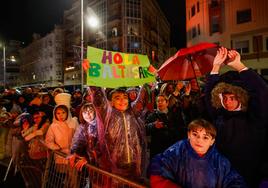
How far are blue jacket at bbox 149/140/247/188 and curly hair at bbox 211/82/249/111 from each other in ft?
2.59

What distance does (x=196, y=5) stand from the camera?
37594mm

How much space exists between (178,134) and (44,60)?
7994cm

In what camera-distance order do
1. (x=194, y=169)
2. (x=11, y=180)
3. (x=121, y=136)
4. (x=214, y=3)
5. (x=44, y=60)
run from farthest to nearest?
(x=44, y=60), (x=214, y=3), (x=11, y=180), (x=121, y=136), (x=194, y=169)

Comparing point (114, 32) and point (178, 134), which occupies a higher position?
point (114, 32)

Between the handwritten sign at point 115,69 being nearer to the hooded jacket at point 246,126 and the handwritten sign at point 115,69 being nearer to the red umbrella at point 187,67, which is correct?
the red umbrella at point 187,67

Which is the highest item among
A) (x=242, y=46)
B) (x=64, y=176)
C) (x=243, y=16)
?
(x=243, y=16)

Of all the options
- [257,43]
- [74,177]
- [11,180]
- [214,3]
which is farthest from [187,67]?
[214,3]

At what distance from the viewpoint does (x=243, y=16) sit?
31.1m

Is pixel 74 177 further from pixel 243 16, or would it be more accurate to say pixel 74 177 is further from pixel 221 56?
pixel 243 16

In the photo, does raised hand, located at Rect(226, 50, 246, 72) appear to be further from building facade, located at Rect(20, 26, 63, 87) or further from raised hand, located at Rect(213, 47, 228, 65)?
building facade, located at Rect(20, 26, 63, 87)

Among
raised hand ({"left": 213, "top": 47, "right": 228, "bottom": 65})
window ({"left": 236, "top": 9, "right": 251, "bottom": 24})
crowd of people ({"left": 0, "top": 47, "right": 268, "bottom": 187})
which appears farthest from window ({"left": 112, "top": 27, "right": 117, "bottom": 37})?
raised hand ({"left": 213, "top": 47, "right": 228, "bottom": 65})

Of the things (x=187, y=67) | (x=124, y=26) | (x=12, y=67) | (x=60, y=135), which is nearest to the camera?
(x=60, y=135)

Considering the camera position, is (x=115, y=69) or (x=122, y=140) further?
(x=115, y=69)

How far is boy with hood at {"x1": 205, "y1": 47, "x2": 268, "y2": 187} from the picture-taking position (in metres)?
2.93
